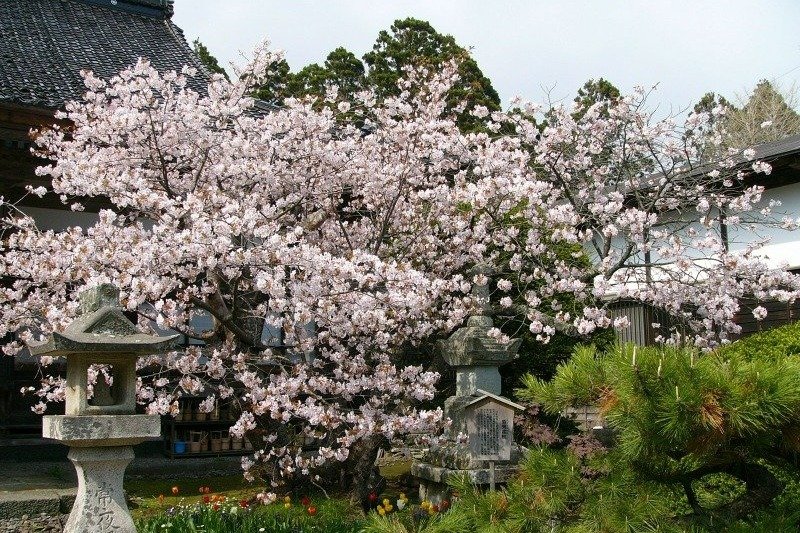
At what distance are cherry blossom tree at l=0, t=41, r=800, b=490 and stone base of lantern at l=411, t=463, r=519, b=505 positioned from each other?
1.63 feet

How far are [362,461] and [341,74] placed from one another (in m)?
21.7

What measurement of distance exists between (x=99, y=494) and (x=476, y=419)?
4.38 metres

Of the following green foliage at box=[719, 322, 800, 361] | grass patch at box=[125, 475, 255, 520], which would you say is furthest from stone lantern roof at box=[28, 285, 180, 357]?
green foliage at box=[719, 322, 800, 361]

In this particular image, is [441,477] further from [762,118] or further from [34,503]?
[762,118]

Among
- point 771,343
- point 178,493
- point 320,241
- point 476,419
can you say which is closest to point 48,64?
point 320,241

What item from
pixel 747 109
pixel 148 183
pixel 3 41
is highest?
pixel 747 109

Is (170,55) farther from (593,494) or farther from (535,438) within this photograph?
(593,494)

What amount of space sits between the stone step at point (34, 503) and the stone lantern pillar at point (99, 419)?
2666 mm

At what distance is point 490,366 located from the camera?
9180 millimetres

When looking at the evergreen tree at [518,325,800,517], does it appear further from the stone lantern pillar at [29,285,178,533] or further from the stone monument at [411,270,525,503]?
the stone monument at [411,270,525,503]

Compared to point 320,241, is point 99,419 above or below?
below

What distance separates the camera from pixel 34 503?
7820 mm

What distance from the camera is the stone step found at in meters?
7.68

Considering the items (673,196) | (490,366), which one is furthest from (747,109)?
(490,366)
